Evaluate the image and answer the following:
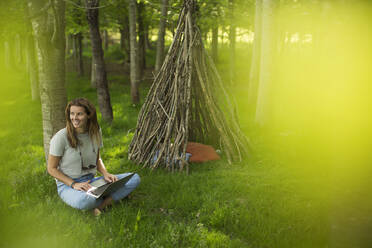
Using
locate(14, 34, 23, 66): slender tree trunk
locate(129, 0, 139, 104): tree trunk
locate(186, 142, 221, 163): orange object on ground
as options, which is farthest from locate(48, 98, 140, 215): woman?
locate(14, 34, 23, 66): slender tree trunk

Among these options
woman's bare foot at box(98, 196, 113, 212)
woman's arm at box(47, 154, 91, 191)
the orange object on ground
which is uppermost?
woman's arm at box(47, 154, 91, 191)

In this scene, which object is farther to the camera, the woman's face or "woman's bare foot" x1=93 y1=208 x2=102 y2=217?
"woman's bare foot" x1=93 y1=208 x2=102 y2=217

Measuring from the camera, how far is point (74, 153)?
355 cm

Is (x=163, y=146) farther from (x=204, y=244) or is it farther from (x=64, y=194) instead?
(x=204, y=244)

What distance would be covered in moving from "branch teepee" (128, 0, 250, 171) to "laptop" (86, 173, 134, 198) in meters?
1.34

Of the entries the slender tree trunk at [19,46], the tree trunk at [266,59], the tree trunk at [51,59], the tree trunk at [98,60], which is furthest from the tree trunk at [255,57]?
the slender tree trunk at [19,46]

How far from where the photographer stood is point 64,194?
3.53m

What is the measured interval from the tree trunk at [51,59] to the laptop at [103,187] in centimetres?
138

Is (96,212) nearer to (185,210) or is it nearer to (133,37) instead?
(185,210)

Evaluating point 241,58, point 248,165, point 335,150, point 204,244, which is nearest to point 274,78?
Answer: point 335,150

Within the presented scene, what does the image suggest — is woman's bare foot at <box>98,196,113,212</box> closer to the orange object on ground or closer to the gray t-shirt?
the gray t-shirt

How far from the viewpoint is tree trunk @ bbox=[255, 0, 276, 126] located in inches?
279

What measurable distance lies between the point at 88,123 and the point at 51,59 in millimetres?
1389

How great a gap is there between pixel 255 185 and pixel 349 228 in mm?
1528
